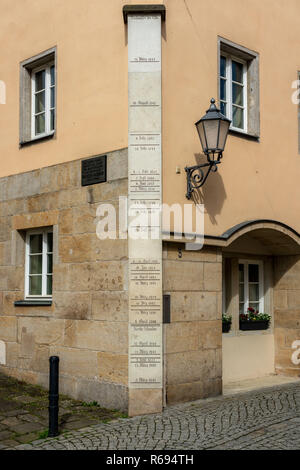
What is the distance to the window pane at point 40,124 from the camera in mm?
9086

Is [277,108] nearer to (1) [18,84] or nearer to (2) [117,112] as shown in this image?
(2) [117,112]

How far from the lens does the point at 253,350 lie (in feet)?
31.1

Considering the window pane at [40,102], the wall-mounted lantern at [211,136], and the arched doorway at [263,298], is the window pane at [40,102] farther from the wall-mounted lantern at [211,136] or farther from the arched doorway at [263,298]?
the arched doorway at [263,298]

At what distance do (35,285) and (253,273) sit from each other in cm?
386

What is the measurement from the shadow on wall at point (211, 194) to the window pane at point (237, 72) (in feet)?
6.34

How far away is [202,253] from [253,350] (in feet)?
8.86

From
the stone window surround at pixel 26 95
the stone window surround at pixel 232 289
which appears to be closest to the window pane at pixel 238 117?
the stone window surround at pixel 232 289

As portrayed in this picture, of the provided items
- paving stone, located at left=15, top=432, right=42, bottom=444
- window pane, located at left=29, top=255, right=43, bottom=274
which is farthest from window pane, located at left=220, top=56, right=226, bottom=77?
paving stone, located at left=15, top=432, right=42, bottom=444

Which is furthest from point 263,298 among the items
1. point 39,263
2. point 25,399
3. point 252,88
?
point 25,399

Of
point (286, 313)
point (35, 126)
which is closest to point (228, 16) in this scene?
A: point (35, 126)

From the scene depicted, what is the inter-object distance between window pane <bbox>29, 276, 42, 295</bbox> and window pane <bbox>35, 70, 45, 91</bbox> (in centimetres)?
319

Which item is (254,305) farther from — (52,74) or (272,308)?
(52,74)

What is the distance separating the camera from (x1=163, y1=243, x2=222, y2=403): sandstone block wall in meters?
7.20

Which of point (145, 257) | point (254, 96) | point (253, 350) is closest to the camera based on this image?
point (145, 257)
